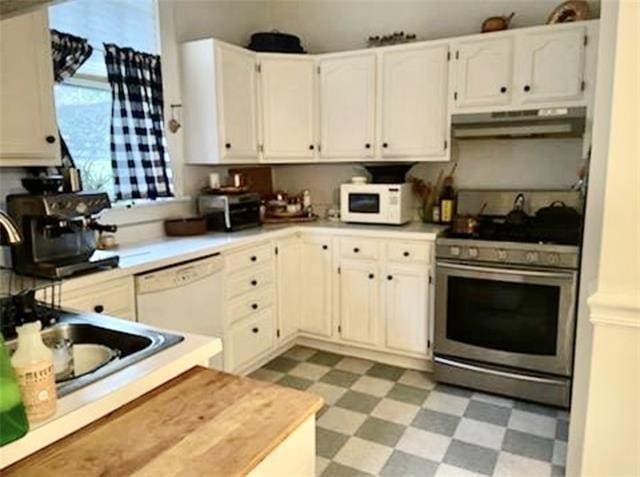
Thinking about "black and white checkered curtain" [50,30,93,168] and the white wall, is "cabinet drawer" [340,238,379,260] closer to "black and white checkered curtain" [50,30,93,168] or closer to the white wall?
the white wall

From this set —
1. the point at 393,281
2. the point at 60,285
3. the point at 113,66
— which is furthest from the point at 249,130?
the point at 60,285

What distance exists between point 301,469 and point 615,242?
2.89 feet

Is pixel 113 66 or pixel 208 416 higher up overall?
pixel 113 66

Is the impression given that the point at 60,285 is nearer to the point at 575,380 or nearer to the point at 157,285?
the point at 157,285

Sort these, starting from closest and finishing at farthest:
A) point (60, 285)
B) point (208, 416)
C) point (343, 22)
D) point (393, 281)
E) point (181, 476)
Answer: point (181, 476), point (208, 416), point (60, 285), point (393, 281), point (343, 22)

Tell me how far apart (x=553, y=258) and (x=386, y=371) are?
1.28 metres

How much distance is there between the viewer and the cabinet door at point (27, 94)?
1.99 metres

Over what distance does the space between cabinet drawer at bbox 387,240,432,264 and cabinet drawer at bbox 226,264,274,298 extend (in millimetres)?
815

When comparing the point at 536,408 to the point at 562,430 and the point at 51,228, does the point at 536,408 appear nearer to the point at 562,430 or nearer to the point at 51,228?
the point at 562,430

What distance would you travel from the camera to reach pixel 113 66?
292cm

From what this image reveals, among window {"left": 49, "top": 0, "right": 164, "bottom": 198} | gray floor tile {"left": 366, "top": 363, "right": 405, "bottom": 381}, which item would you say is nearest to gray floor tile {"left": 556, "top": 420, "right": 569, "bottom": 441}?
gray floor tile {"left": 366, "top": 363, "right": 405, "bottom": 381}

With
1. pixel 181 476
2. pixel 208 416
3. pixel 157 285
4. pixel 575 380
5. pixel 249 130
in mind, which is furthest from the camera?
pixel 249 130

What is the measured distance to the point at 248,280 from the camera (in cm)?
308

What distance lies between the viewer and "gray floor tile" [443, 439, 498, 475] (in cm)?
221
